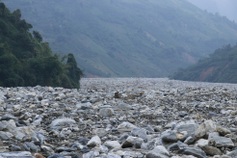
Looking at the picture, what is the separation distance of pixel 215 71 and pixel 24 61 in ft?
204

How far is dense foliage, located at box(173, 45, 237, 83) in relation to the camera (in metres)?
80.6

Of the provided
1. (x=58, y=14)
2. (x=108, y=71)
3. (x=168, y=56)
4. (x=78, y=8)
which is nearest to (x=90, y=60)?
(x=108, y=71)

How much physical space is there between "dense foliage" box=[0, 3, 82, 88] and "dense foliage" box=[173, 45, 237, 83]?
44095 mm

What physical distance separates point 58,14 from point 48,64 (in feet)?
493

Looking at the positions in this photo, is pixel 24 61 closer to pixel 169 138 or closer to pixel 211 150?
pixel 169 138

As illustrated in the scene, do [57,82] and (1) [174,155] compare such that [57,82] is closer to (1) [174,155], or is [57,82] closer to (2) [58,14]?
(1) [174,155]

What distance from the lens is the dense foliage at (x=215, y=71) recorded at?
80619mm

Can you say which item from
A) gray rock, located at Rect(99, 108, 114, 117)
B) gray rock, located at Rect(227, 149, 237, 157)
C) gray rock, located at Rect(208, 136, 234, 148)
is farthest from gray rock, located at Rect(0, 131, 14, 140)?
gray rock, located at Rect(99, 108, 114, 117)

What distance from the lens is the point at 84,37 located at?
157m

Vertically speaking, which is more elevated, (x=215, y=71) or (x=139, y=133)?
(x=215, y=71)

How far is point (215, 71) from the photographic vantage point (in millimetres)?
89375

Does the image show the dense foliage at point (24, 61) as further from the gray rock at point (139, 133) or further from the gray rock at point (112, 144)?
the gray rock at point (112, 144)

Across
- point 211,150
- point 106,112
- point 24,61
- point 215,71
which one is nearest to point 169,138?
point 211,150

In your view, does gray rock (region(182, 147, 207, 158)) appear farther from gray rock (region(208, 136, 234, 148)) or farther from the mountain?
the mountain
